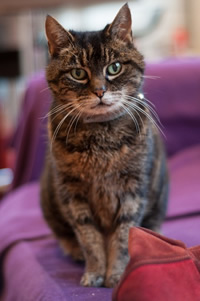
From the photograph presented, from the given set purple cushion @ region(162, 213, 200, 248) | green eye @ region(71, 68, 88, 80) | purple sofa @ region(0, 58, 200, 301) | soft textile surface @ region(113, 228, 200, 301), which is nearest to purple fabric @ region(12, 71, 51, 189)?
purple sofa @ region(0, 58, 200, 301)

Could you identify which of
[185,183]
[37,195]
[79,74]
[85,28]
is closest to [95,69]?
[79,74]

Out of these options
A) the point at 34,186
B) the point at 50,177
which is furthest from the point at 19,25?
the point at 50,177

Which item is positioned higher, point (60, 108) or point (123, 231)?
point (60, 108)

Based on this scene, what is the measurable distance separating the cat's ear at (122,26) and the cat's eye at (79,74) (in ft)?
0.42

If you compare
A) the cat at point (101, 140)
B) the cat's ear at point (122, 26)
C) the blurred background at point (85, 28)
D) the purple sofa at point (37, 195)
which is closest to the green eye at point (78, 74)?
the cat at point (101, 140)

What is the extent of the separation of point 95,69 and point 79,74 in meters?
0.05

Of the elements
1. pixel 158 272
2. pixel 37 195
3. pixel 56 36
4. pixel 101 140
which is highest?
pixel 56 36

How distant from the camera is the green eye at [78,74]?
1.11m

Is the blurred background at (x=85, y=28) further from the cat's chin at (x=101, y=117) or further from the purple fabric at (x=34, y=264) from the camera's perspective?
the cat's chin at (x=101, y=117)

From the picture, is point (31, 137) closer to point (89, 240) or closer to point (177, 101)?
point (177, 101)

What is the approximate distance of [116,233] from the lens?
1.19m

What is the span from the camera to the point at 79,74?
1121 mm

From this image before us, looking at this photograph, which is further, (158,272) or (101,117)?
(101,117)

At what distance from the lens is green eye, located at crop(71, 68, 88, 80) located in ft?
3.66
